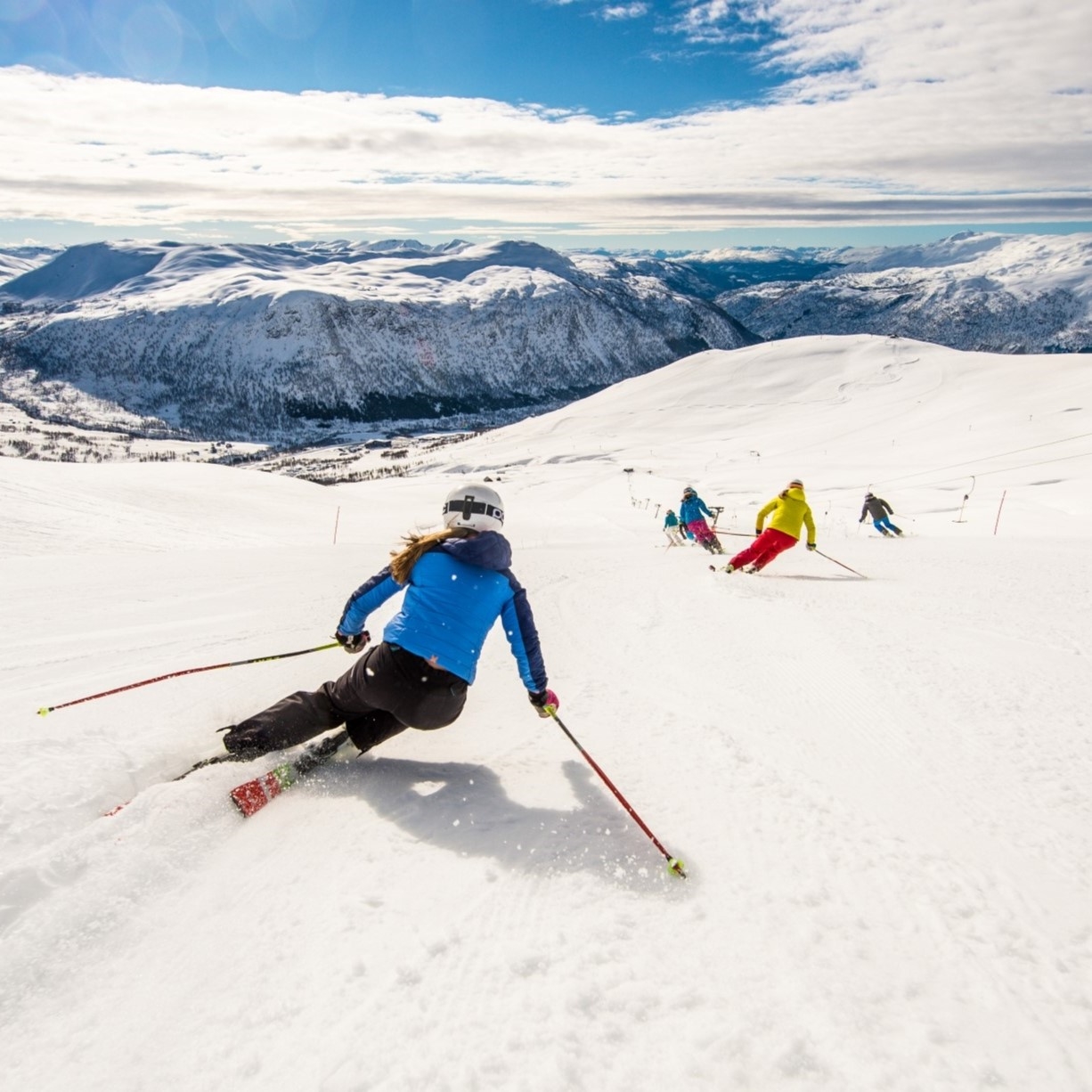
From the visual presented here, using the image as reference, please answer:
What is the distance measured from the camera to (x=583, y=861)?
3.60m

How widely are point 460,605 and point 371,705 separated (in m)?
0.84

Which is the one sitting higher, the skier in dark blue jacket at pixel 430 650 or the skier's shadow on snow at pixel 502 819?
the skier in dark blue jacket at pixel 430 650

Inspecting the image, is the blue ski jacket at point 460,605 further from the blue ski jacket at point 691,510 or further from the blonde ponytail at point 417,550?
the blue ski jacket at point 691,510

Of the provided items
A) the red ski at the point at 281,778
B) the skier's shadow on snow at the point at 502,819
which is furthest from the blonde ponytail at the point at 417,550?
the skier's shadow on snow at the point at 502,819

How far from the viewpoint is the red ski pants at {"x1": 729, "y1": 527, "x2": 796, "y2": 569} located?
12094mm

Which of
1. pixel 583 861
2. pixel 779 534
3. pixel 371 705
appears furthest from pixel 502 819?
pixel 779 534

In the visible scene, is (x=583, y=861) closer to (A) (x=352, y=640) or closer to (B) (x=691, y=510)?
(A) (x=352, y=640)

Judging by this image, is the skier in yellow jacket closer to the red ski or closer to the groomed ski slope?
the groomed ski slope

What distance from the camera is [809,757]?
4770 mm

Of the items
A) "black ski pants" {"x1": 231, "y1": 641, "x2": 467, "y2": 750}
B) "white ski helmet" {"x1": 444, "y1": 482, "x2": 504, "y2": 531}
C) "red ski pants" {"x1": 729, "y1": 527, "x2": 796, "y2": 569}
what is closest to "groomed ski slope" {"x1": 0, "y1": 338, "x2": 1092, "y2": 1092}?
"black ski pants" {"x1": 231, "y1": 641, "x2": 467, "y2": 750}

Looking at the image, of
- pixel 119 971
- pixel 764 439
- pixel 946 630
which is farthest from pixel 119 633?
pixel 764 439

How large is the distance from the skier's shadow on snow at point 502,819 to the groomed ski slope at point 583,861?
2 centimetres

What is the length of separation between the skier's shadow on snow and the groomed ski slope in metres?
0.02

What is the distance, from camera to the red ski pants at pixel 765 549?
476 inches
